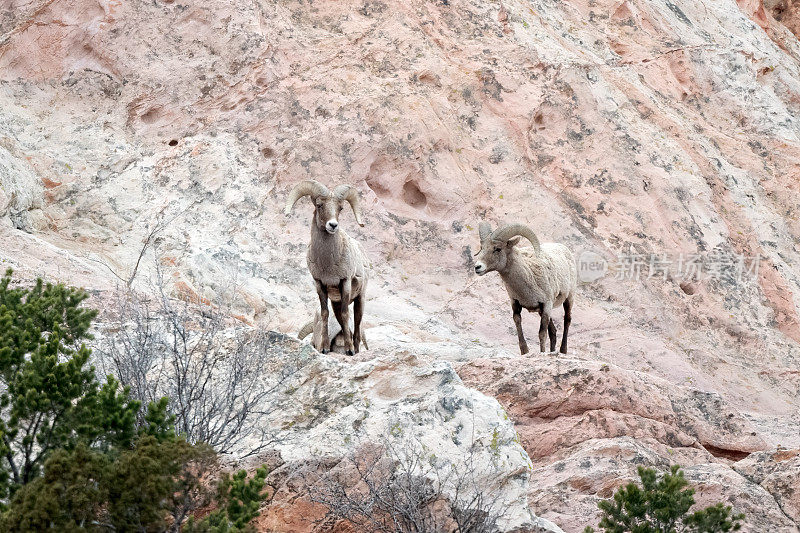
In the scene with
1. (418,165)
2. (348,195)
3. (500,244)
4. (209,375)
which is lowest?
(500,244)

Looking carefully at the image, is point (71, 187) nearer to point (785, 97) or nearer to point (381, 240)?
point (381, 240)

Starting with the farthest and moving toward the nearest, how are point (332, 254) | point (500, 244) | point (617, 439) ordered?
point (500, 244), point (332, 254), point (617, 439)

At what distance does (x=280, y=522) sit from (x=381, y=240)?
1019cm

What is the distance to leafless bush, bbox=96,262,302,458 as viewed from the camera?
269 inches

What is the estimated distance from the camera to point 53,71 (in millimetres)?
16875

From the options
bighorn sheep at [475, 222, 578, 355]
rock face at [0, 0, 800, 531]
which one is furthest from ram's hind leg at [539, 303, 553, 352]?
rock face at [0, 0, 800, 531]

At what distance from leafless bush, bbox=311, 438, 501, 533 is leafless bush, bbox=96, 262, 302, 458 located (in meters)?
0.68

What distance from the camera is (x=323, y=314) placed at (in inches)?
454

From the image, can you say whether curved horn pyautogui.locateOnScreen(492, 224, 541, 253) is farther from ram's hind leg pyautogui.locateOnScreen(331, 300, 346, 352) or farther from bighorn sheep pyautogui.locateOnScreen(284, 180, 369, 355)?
ram's hind leg pyautogui.locateOnScreen(331, 300, 346, 352)

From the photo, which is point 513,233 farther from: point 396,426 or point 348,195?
point 396,426

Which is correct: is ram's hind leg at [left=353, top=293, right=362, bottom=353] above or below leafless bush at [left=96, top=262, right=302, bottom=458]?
below

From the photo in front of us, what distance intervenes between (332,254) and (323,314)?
0.83 m

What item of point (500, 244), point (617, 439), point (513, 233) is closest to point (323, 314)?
point (500, 244)

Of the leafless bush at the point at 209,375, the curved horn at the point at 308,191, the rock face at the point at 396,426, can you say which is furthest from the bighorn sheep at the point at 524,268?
the leafless bush at the point at 209,375
